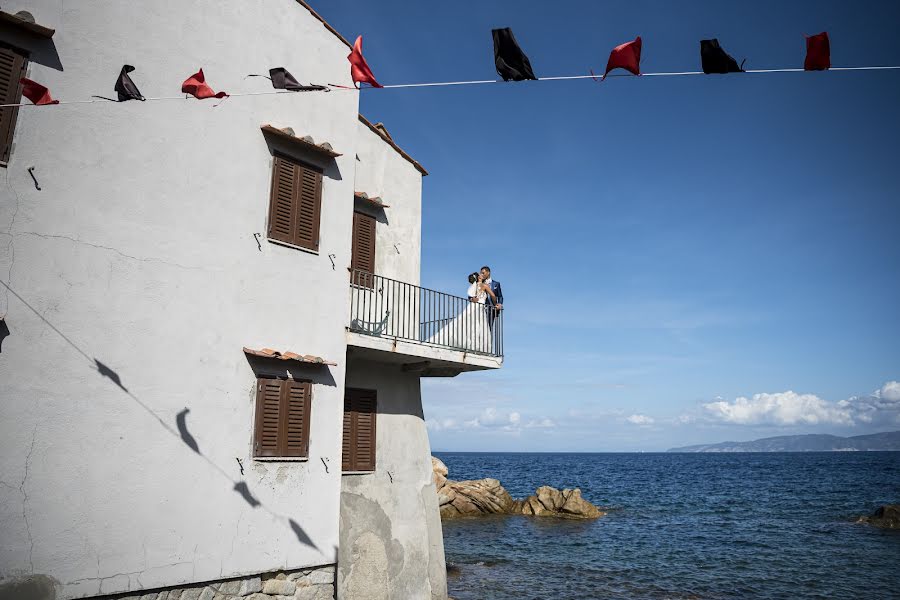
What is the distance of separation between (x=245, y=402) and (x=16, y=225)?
13.2 ft

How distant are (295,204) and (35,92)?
427 centimetres

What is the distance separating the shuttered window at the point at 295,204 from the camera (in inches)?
436

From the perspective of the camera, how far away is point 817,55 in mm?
7762

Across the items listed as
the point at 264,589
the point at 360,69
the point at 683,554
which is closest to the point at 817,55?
the point at 360,69

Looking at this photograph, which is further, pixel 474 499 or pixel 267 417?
pixel 474 499

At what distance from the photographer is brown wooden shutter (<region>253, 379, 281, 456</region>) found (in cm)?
1022

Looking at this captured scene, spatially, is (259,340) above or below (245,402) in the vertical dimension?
above

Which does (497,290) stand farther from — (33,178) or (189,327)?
(33,178)

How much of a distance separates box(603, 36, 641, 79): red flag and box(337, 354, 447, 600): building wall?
7859 millimetres

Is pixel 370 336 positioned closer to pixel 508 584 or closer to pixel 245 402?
pixel 245 402

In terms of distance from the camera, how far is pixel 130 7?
30.8ft

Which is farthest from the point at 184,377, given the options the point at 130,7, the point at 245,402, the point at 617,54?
the point at 617,54

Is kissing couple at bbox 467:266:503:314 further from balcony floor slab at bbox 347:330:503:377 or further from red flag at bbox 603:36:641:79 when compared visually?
red flag at bbox 603:36:641:79

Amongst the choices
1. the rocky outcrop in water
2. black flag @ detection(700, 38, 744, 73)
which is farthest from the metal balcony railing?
the rocky outcrop in water
